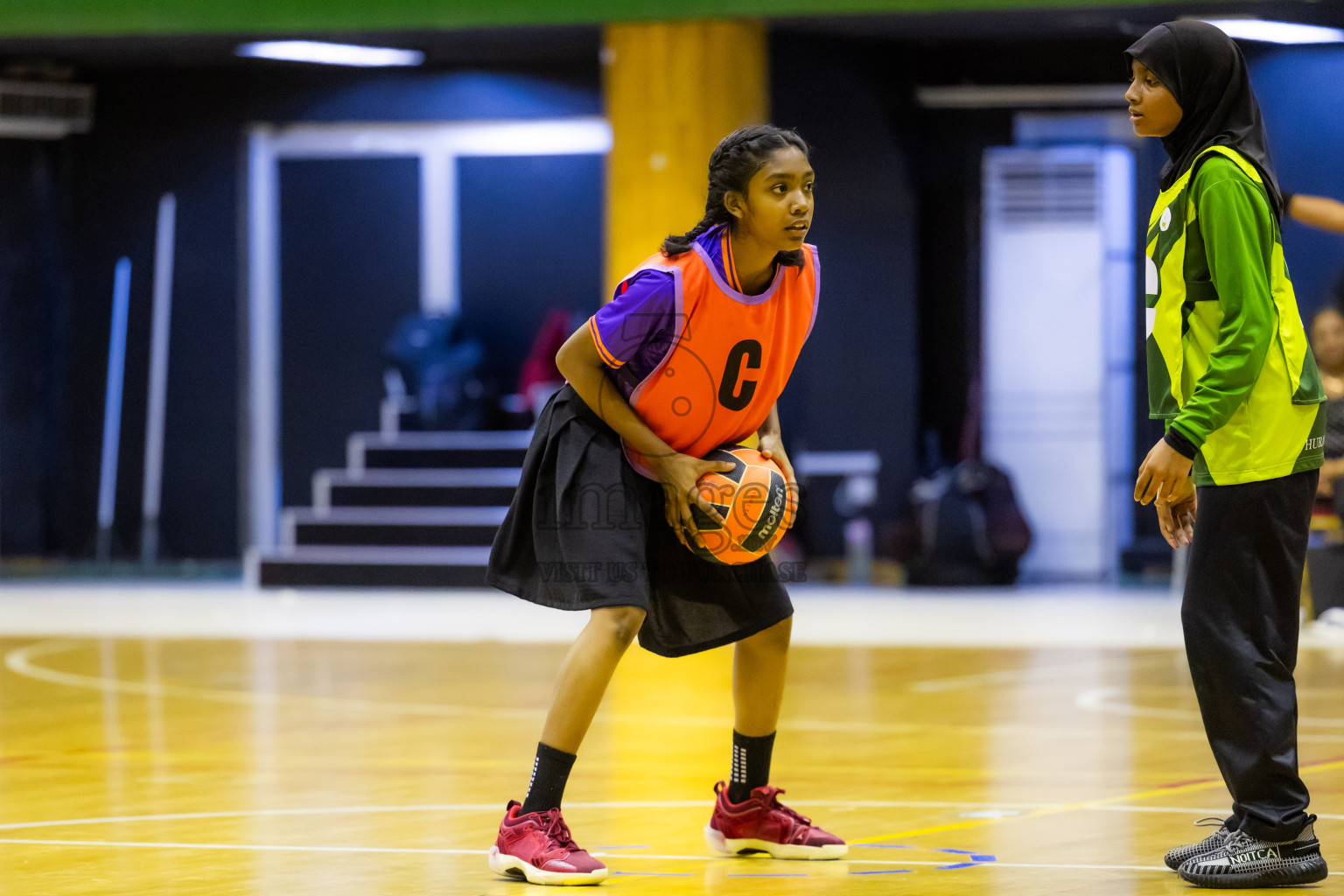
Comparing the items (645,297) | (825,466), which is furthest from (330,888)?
(825,466)

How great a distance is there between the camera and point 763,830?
334 centimetres

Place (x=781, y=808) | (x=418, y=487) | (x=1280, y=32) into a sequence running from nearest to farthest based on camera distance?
(x=781, y=808)
(x=1280, y=32)
(x=418, y=487)

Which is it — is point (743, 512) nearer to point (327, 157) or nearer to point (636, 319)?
point (636, 319)

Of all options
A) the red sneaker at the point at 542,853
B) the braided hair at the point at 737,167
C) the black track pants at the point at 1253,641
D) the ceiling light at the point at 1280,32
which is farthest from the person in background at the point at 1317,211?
the ceiling light at the point at 1280,32

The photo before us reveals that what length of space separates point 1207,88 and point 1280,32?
711cm

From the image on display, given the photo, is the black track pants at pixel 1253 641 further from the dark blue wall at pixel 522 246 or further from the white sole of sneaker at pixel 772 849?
the dark blue wall at pixel 522 246

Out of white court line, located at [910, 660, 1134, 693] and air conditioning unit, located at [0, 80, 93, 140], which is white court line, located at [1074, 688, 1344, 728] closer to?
white court line, located at [910, 660, 1134, 693]

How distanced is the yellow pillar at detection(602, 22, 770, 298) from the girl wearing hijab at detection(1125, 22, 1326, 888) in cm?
651

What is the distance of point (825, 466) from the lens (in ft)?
34.1

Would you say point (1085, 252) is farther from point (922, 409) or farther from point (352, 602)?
point (352, 602)

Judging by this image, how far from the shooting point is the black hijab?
299 centimetres

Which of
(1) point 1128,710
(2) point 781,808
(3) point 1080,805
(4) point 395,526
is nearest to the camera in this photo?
(2) point 781,808

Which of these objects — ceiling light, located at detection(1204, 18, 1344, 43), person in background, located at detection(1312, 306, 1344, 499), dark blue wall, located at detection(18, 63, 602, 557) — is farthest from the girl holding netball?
dark blue wall, located at detection(18, 63, 602, 557)

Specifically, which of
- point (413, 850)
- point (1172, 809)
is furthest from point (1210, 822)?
point (413, 850)
